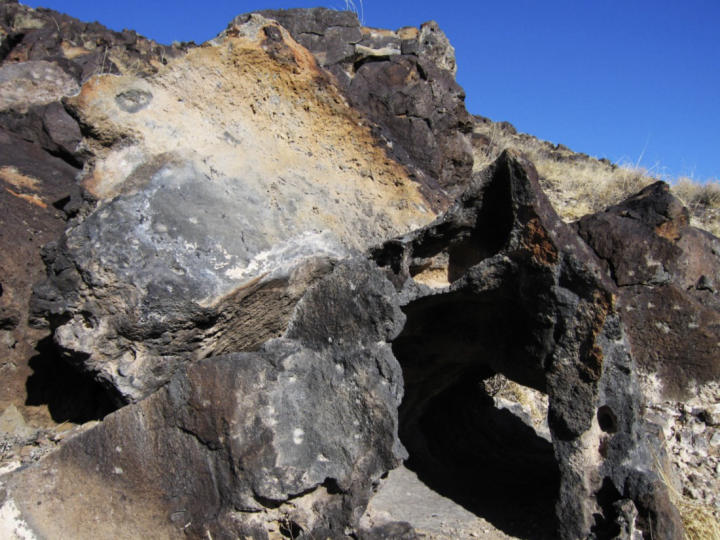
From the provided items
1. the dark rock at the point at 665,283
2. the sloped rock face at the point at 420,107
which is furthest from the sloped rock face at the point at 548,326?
the sloped rock face at the point at 420,107

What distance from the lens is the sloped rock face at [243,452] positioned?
1.93 meters

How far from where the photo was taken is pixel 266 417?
1.99m

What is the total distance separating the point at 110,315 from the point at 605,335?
1.89m

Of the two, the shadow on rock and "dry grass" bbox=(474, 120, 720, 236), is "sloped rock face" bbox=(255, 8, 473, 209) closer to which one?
"dry grass" bbox=(474, 120, 720, 236)

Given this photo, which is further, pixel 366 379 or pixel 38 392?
pixel 38 392

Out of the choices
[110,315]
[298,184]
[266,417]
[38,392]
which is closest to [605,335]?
[266,417]

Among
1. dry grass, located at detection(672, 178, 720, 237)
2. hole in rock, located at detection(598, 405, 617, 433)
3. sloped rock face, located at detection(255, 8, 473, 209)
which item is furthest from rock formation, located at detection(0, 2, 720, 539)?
dry grass, located at detection(672, 178, 720, 237)

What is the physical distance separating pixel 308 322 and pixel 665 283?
7.34ft

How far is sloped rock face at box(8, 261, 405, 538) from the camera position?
1.93m

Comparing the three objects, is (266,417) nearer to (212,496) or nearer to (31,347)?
(212,496)

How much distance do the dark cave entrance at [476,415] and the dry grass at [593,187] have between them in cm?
329

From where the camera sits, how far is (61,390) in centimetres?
306

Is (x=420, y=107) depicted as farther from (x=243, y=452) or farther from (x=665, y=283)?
(x=243, y=452)

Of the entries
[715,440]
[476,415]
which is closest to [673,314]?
[715,440]
